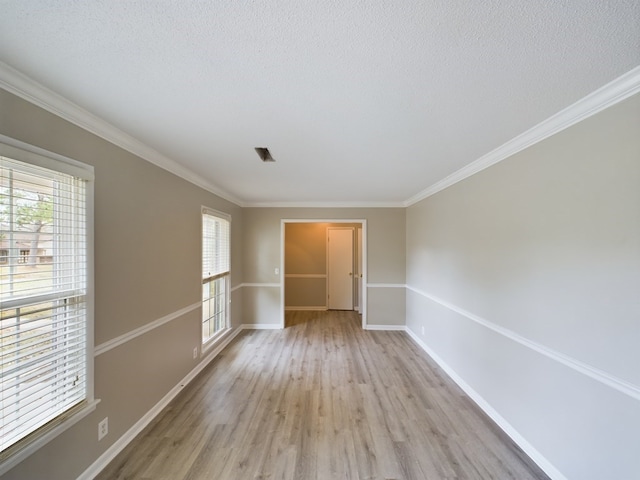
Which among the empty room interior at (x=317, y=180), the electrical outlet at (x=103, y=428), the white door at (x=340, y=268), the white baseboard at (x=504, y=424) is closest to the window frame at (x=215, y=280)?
the empty room interior at (x=317, y=180)

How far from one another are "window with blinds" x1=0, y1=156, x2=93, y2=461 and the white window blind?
1.75 meters

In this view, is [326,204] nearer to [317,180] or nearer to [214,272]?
[317,180]

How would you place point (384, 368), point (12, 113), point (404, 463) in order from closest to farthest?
point (12, 113)
point (404, 463)
point (384, 368)

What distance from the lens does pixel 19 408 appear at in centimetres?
128

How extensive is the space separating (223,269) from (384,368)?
2.73 metres

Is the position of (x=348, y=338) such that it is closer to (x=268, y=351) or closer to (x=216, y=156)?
(x=268, y=351)

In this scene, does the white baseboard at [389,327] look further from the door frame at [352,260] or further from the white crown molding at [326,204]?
the white crown molding at [326,204]

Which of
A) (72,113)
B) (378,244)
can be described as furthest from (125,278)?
(378,244)

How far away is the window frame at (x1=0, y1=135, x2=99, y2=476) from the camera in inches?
49.0

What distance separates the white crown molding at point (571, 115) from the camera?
1.26 meters

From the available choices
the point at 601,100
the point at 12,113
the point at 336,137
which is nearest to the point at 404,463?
the point at 336,137

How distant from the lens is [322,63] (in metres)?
1.15

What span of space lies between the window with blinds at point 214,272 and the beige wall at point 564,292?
126 inches

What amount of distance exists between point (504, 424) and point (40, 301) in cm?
338
